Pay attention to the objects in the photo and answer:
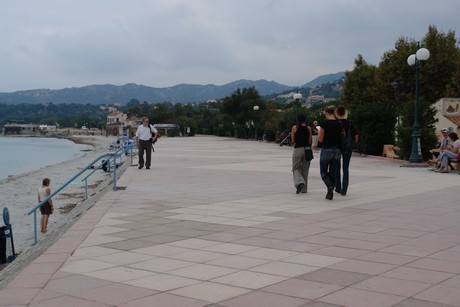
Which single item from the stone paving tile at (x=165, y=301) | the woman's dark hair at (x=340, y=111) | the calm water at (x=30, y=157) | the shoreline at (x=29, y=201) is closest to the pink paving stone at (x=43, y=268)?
the stone paving tile at (x=165, y=301)

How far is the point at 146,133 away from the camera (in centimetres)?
1855

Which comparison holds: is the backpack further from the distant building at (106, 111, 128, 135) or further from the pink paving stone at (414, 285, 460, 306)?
the distant building at (106, 111, 128, 135)

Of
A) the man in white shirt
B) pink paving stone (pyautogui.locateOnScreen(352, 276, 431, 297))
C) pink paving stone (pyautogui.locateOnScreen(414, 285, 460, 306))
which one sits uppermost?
the man in white shirt

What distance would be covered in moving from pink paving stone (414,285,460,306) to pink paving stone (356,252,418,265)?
0.92 m

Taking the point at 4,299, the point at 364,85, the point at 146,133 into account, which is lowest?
the point at 4,299

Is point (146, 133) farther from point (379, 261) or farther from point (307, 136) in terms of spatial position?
point (379, 261)

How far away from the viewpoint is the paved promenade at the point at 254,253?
458 cm

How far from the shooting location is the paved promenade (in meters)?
4.58

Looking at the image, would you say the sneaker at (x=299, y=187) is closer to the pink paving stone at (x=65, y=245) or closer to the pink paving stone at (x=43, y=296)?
the pink paving stone at (x=65, y=245)

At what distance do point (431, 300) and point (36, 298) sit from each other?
3.06 metres

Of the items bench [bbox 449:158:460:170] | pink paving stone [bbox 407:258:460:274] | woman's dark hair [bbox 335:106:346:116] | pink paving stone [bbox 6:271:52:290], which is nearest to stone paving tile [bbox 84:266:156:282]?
pink paving stone [bbox 6:271:52:290]

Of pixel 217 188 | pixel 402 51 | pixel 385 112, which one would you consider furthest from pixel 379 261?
pixel 402 51

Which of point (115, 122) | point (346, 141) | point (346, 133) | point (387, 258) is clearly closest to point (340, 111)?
point (346, 133)

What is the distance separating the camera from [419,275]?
5133 millimetres
